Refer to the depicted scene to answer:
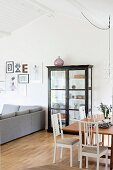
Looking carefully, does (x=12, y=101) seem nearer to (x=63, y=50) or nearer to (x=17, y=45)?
(x=17, y=45)

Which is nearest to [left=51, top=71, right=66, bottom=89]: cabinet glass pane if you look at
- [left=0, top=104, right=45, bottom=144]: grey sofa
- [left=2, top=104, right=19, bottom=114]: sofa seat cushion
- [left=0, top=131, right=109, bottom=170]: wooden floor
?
[left=0, top=104, right=45, bottom=144]: grey sofa

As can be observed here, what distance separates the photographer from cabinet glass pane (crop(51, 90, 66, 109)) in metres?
7.36

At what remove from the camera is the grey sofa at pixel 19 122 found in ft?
19.7

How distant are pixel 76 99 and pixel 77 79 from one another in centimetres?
57

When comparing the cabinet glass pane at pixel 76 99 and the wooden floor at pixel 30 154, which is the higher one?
the cabinet glass pane at pixel 76 99

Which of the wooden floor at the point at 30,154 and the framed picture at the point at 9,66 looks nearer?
Answer: the wooden floor at the point at 30,154

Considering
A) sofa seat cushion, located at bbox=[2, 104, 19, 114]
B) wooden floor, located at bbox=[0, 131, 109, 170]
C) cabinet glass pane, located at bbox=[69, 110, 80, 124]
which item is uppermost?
sofa seat cushion, located at bbox=[2, 104, 19, 114]

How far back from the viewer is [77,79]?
7152 millimetres

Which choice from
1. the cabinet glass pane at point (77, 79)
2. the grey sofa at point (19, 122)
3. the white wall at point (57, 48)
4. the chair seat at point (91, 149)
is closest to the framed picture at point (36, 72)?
the white wall at point (57, 48)

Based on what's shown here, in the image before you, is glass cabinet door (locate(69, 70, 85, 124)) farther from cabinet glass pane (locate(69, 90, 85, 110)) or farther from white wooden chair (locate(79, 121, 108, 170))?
white wooden chair (locate(79, 121, 108, 170))

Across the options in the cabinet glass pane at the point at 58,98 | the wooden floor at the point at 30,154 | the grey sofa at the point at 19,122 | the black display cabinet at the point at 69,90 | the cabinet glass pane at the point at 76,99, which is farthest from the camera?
the cabinet glass pane at the point at 58,98

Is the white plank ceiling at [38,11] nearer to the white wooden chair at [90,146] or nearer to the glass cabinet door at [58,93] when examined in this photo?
the glass cabinet door at [58,93]

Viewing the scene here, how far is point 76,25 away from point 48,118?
284cm

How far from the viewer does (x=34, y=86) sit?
314 inches
